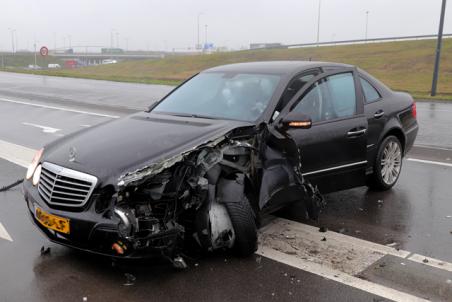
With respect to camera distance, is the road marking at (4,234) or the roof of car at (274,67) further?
the roof of car at (274,67)

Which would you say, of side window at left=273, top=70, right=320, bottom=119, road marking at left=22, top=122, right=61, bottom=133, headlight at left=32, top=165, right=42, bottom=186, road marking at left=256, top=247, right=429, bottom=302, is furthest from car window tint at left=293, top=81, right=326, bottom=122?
road marking at left=22, top=122, right=61, bottom=133

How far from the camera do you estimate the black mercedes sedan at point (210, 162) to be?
11.9 ft

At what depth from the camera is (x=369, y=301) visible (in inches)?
135

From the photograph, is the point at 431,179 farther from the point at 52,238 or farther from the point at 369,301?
the point at 52,238

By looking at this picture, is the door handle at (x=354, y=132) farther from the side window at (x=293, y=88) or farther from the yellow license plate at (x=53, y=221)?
the yellow license plate at (x=53, y=221)

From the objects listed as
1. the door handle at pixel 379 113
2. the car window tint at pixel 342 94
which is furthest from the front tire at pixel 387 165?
the car window tint at pixel 342 94

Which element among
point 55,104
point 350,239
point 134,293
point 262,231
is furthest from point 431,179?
point 55,104

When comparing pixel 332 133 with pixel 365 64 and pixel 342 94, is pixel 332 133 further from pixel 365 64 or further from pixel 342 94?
pixel 365 64

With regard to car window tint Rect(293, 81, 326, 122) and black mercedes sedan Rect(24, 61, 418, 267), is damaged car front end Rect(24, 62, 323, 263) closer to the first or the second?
black mercedes sedan Rect(24, 61, 418, 267)

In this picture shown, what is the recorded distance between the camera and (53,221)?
3742 millimetres

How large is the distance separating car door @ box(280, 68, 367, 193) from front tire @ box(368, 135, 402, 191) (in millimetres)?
484

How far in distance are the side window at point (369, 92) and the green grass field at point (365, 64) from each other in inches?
595

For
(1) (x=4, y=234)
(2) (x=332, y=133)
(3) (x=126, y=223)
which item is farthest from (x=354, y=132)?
(1) (x=4, y=234)

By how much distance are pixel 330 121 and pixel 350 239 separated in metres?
1.28
